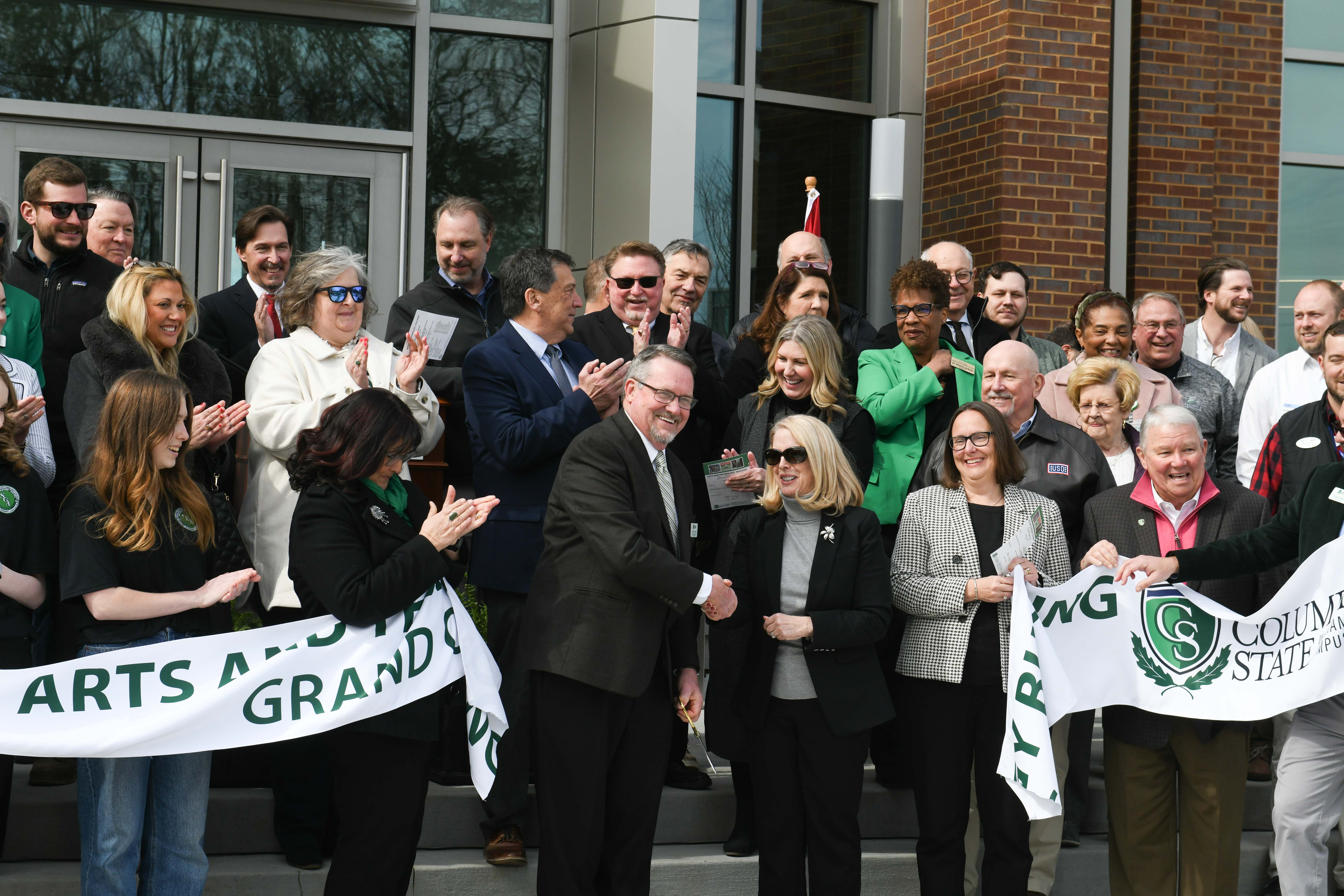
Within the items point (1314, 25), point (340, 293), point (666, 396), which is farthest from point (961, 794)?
point (1314, 25)

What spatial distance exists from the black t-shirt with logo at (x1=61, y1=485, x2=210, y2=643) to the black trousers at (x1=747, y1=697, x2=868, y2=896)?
2.17 metres

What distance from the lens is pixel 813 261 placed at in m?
6.73

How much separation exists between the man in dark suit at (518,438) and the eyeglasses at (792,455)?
2.18 ft

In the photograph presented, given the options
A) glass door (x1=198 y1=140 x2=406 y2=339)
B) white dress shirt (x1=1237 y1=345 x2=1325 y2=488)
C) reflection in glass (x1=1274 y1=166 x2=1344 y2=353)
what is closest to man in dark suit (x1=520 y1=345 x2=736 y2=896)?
white dress shirt (x1=1237 y1=345 x2=1325 y2=488)

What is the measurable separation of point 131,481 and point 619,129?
6.06m

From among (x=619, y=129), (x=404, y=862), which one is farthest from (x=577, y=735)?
(x=619, y=129)

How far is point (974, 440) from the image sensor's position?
5.67 m

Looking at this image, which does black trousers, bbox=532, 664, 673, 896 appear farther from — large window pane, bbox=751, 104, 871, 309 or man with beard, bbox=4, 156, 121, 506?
large window pane, bbox=751, 104, 871, 309

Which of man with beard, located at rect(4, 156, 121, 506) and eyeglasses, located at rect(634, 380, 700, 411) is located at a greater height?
man with beard, located at rect(4, 156, 121, 506)

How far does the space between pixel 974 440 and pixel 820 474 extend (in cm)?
67

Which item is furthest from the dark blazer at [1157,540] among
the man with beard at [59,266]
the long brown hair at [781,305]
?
the man with beard at [59,266]

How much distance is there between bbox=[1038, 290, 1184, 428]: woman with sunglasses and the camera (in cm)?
700

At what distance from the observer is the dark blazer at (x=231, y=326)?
6527 millimetres

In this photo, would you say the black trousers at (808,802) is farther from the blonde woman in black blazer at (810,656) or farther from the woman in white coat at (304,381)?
the woman in white coat at (304,381)
